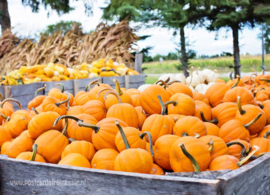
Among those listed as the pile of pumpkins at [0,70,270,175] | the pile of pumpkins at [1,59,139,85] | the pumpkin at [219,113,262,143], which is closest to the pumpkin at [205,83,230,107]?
the pile of pumpkins at [0,70,270,175]

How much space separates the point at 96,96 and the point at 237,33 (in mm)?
8152

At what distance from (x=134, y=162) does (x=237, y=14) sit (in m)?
7.58

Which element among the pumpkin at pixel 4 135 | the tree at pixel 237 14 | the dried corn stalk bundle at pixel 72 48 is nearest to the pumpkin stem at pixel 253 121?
the pumpkin at pixel 4 135

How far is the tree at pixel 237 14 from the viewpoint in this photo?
7188 millimetres

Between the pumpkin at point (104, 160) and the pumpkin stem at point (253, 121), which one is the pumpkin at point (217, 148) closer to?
the pumpkin stem at point (253, 121)

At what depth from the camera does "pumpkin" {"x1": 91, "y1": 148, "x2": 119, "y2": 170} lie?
123 centimetres

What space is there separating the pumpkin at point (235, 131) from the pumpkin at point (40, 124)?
1026mm

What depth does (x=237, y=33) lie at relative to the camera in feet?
28.9

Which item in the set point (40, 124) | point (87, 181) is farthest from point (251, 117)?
point (40, 124)

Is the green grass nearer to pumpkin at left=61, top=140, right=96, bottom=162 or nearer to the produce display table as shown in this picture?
the produce display table

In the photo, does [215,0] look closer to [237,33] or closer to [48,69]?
[237,33]

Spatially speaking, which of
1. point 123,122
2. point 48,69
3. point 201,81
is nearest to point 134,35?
point 48,69

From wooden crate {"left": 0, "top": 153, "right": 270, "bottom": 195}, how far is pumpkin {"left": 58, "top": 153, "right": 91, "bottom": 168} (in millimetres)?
124

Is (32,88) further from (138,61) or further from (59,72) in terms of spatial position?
(138,61)
